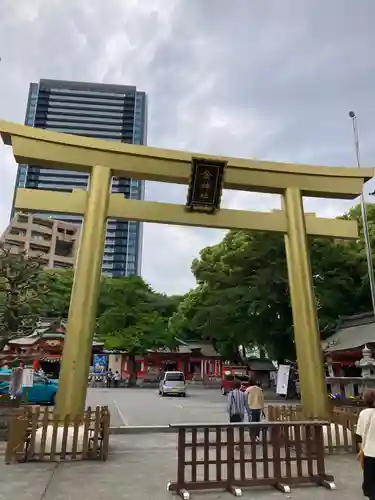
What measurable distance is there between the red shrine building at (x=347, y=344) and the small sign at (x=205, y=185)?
14713 millimetres

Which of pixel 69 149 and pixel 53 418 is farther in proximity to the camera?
pixel 69 149

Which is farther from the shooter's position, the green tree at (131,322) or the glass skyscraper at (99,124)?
the glass skyscraper at (99,124)

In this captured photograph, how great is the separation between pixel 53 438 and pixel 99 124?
110m

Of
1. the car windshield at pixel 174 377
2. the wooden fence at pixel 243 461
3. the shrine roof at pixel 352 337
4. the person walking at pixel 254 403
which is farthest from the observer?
the car windshield at pixel 174 377

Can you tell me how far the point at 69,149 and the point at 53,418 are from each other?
19.3 ft

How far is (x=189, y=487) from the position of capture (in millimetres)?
5969

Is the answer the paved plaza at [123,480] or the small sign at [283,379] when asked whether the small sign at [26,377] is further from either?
the small sign at [283,379]

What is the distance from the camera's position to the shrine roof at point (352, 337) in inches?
860

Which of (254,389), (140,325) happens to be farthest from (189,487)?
(140,325)

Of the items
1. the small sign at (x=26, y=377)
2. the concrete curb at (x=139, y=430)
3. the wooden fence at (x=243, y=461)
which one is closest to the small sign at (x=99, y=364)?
the concrete curb at (x=139, y=430)

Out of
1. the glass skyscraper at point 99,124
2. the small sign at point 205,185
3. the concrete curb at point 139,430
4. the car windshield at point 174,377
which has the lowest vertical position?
the concrete curb at point 139,430

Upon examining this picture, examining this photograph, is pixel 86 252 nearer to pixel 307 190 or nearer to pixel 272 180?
pixel 272 180

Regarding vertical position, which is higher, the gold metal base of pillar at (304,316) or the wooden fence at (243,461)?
the gold metal base of pillar at (304,316)

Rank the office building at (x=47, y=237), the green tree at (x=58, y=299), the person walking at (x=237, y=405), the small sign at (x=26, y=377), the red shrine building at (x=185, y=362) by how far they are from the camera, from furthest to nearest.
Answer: the office building at (x=47, y=237)
the green tree at (x=58, y=299)
the red shrine building at (x=185, y=362)
the small sign at (x=26, y=377)
the person walking at (x=237, y=405)
